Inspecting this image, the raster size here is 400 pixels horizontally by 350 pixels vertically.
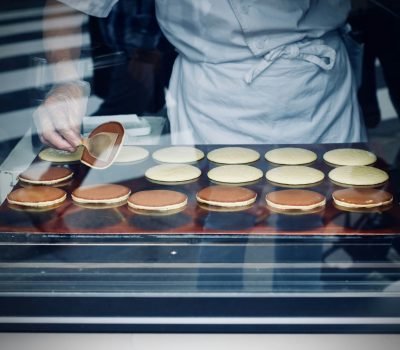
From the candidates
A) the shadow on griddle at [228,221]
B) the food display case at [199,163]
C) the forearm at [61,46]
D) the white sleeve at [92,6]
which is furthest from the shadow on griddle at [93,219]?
the white sleeve at [92,6]

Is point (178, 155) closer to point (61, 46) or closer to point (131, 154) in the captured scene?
Result: point (131, 154)

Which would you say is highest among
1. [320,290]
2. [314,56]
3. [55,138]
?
[314,56]

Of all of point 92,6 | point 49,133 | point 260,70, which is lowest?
point 49,133

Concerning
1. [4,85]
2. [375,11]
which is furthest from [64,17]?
[375,11]

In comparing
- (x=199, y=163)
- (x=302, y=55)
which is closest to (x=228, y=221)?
(x=199, y=163)

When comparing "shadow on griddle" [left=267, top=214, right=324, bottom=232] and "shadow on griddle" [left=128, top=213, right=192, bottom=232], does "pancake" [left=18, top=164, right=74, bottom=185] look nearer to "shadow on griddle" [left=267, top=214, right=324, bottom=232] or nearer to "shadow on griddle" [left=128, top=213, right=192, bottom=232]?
"shadow on griddle" [left=128, top=213, right=192, bottom=232]

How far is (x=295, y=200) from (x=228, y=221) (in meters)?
0.17

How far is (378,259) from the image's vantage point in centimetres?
123

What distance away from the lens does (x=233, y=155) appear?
1.72 metres

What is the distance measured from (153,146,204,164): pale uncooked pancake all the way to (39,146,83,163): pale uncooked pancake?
196 mm

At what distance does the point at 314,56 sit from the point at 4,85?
867 mm

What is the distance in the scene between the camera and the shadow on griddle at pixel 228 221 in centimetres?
133

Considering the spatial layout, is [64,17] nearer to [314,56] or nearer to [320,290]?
[314,56]

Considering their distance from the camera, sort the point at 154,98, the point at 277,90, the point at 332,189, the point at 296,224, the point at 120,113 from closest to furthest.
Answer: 1. the point at 296,224
2. the point at 332,189
3. the point at 277,90
4. the point at 120,113
5. the point at 154,98
